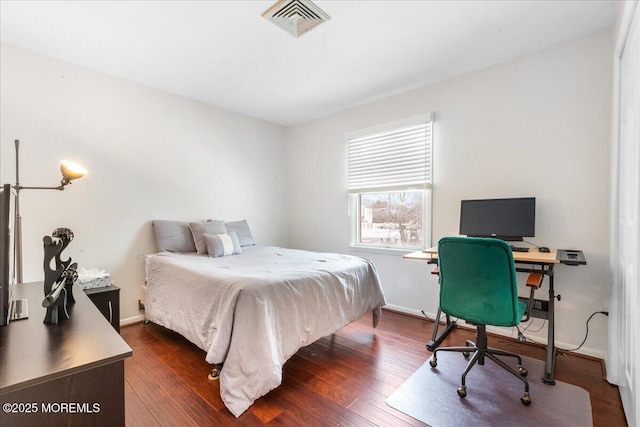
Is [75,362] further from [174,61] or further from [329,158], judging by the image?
[329,158]

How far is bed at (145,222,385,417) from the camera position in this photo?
1.78 m

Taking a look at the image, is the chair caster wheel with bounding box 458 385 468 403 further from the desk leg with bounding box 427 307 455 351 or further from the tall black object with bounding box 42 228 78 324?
the tall black object with bounding box 42 228 78 324

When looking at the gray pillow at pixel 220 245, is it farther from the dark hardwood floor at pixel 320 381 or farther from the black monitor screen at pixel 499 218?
the black monitor screen at pixel 499 218

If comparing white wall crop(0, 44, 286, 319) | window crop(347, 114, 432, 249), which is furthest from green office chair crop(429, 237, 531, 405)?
white wall crop(0, 44, 286, 319)

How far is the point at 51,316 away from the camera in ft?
3.88

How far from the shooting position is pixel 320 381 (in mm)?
A: 2047

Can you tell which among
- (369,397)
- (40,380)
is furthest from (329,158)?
(40,380)

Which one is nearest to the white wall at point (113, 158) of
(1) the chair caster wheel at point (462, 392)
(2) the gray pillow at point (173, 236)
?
(2) the gray pillow at point (173, 236)

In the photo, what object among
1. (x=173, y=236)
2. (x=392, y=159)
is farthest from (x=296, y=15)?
(x=173, y=236)

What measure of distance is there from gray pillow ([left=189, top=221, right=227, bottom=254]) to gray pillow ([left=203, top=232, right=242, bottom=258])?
10 centimetres

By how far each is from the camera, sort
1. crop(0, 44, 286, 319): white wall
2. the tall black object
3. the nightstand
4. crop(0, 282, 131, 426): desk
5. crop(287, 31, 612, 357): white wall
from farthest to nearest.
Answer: crop(0, 44, 286, 319): white wall
the nightstand
crop(287, 31, 612, 357): white wall
the tall black object
crop(0, 282, 131, 426): desk

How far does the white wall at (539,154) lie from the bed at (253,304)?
1.20 metres

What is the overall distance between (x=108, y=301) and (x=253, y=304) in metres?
1.55

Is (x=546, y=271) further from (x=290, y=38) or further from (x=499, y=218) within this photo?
(x=290, y=38)
